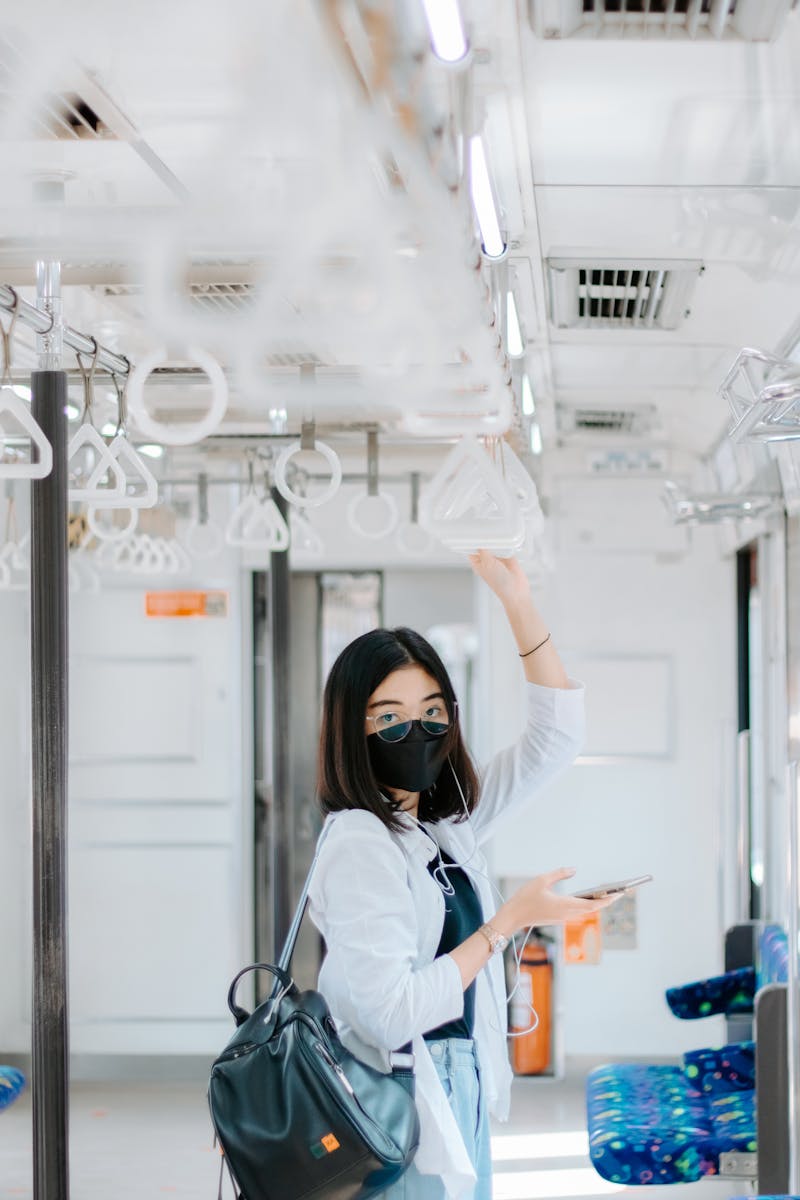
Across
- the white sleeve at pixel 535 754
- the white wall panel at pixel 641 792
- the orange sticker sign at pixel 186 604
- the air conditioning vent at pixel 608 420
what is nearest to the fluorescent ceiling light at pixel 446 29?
the white sleeve at pixel 535 754

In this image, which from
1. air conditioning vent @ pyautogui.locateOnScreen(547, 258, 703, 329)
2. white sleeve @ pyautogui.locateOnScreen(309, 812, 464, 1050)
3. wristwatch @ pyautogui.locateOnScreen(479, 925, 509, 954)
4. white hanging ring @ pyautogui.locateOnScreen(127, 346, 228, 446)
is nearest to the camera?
white hanging ring @ pyautogui.locateOnScreen(127, 346, 228, 446)

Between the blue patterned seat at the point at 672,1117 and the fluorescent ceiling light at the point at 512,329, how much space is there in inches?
90.1

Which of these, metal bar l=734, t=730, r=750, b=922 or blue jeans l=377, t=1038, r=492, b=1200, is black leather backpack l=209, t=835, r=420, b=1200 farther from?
metal bar l=734, t=730, r=750, b=922

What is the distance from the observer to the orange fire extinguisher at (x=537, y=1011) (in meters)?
6.68

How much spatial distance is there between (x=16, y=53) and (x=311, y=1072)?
66.4 inches

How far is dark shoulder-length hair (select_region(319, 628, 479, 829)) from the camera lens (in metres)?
2.44

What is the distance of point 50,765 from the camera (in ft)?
7.65

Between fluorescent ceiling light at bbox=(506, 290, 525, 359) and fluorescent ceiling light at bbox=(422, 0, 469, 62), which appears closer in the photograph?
fluorescent ceiling light at bbox=(422, 0, 469, 62)

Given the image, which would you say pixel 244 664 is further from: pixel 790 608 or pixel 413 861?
pixel 413 861

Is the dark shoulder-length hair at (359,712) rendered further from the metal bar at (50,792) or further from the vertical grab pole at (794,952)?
the vertical grab pole at (794,952)

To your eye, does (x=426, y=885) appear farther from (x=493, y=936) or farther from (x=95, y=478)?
(x=95, y=478)

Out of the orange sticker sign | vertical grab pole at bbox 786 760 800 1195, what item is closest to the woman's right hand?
vertical grab pole at bbox 786 760 800 1195

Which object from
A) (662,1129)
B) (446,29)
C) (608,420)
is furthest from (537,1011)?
(446,29)

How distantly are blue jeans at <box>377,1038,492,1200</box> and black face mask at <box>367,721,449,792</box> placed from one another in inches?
18.3
